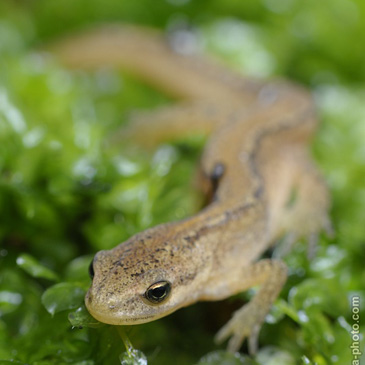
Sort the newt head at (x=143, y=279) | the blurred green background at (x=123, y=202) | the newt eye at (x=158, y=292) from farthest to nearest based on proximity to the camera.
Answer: the blurred green background at (x=123, y=202), the newt eye at (x=158, y=292), the newt head at (x=143, y=279)

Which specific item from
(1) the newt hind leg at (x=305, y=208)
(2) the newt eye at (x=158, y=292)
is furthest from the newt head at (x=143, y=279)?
(1) the newt hind leg at (x=305, y=208)

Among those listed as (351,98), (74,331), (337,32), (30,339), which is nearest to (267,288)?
(74,331)

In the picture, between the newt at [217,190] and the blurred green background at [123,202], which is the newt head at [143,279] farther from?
the blurred green background at [123,202]

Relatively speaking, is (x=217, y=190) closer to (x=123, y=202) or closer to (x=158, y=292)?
(x=123, y=202)

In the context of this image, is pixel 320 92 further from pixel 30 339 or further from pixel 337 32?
pixel 30 339

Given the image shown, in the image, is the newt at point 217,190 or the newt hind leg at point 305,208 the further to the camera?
the newt hind leg at point 305,208
